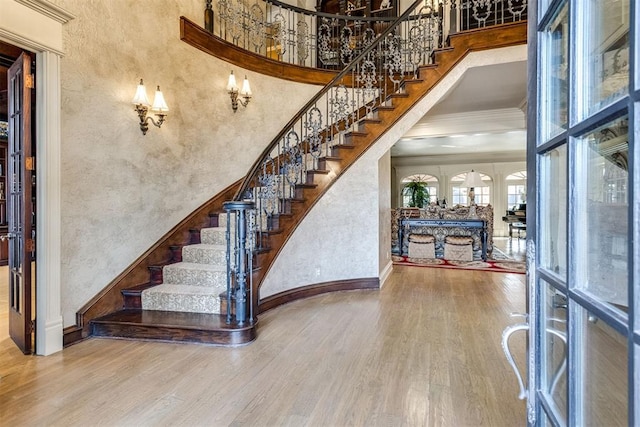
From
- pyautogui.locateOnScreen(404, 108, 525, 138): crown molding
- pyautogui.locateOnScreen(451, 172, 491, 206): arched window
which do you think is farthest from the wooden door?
pyautogui.locateOnScreen(451, 172, 491, 206): arched window

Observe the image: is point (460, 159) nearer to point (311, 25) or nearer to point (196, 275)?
point (311, 25)

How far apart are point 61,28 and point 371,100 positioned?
4.02 m

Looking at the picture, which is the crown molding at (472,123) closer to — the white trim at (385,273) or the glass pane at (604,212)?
the white trim at (385,273)

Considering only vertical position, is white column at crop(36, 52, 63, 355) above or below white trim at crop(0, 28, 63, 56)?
below

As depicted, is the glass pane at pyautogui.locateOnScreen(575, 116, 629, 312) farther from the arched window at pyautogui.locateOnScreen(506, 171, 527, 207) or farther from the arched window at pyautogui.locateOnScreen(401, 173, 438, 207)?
the arched window at pyautogui.locateOnScreen(506, 171, 527, 207)

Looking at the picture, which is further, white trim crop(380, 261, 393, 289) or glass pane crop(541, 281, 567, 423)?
white trim crop(380, 261, 393, 289)

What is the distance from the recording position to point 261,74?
5164 mm

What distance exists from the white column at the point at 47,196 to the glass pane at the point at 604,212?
10.8 feet

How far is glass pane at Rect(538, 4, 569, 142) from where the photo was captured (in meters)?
0.80

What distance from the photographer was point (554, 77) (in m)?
0.87

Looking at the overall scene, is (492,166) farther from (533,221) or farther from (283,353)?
(533,221)

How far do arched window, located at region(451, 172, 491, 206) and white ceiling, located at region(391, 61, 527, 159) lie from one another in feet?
13.0

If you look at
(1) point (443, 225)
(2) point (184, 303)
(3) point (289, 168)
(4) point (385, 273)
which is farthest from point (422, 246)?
(2) point (184, 303)

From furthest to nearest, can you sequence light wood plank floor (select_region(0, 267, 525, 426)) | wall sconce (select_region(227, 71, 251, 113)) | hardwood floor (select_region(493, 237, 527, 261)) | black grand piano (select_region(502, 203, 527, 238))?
black grand piano (select_region(502, 203, 527, 238)), hardwood floor (select_region(493, 237, 527, 261)), wall sconce (select_region(227, 71, 251, 113)), light wood plank floor (select_region(0, 267, 525, 426))
